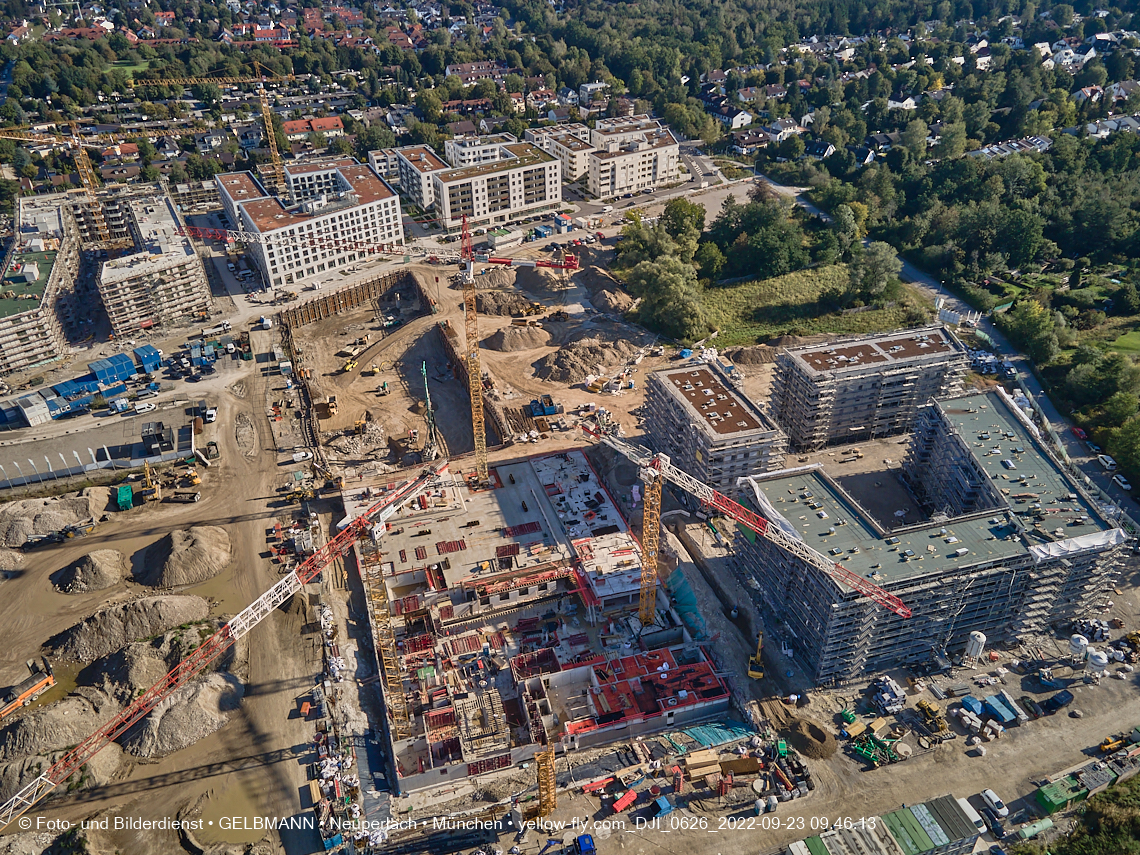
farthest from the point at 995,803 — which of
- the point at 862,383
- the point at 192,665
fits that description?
the point at 192,665

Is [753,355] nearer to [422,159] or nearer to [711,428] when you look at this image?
[711,428]

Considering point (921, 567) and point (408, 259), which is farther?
point (408, 259)

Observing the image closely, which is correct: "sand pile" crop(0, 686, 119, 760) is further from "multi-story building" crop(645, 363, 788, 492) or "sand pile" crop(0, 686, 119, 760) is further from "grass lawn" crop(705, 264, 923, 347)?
"grass lawn" crop(705, 264, 923, 347)

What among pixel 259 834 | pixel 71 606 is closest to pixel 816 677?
pixel 259 834

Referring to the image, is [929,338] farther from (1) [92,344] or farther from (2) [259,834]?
(1) [92,344]

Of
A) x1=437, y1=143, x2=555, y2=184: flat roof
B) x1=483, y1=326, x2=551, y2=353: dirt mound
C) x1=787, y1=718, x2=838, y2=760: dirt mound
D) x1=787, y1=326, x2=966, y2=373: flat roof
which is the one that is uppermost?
x1=437, y1=143, x2=555, y2=184: flat roof

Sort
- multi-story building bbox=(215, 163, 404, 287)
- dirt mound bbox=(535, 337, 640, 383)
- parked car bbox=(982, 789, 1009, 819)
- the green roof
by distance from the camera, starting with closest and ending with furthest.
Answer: parked car bbox=(982, 789, 1009, 819)
the green roof
dirt mound bbox=(535, 337, 640, 383)
multi-story building bbox=(215, 163, 404, 287)

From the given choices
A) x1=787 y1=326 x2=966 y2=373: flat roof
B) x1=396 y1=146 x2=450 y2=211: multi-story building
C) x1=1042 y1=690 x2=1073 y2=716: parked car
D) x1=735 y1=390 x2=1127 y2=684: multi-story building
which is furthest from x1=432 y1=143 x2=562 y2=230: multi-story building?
x1=1042 y1=690 x2=1073 y2=716: parked car
